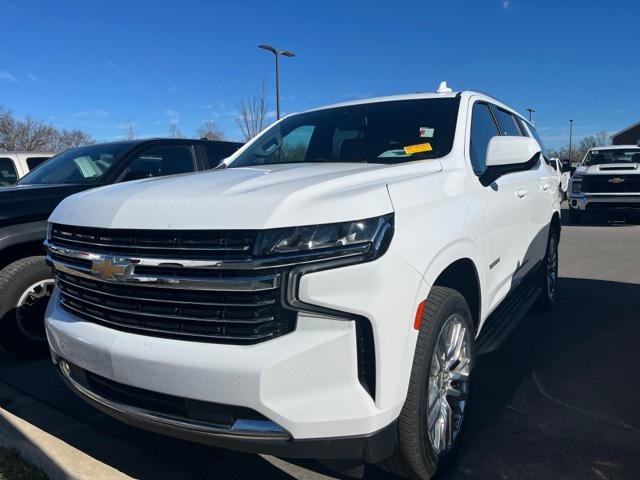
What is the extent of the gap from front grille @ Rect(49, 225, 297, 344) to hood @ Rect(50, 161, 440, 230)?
0.06 metres

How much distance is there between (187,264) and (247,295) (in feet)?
0.85

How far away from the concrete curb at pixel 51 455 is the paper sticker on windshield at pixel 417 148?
2295mm

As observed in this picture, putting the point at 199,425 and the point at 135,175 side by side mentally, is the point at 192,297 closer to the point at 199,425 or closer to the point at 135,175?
the point at 199,425

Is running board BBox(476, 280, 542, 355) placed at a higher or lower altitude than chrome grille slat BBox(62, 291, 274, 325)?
lower

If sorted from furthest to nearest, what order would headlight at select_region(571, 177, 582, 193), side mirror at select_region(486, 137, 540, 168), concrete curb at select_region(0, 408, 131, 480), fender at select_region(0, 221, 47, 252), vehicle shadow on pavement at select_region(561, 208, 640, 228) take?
vehicle shadow on pavement at select_region(561, 208, 640, 228) → headlight at select_region(571, 177, 582, 193) → fender at select_region(0, 221, 47, 252) → side mirror at select_region(486, 137, 540, 168) → concrete curb at select_region(0, 408, 131, 480)

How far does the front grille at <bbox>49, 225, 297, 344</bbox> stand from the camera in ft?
6.00

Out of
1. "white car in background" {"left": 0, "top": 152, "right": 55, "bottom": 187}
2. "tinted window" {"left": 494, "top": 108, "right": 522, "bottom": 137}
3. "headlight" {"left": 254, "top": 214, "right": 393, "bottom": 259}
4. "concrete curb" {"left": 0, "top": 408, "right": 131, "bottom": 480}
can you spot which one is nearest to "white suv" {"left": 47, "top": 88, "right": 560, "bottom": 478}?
"headlight" {"left": 254, "top": 214, "right": 393, "bottom": 259}

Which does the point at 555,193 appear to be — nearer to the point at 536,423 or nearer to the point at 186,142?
the point at 536,423

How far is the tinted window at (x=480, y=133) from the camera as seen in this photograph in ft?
10.3

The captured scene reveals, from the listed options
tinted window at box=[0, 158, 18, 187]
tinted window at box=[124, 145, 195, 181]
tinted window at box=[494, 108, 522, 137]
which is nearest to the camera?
tinted window at box=[494, 108, 522, 137]

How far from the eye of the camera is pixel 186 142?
5.63 m

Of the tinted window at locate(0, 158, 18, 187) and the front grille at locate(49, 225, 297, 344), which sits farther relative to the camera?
the tinted window at locate(0, 158, 18, 187)

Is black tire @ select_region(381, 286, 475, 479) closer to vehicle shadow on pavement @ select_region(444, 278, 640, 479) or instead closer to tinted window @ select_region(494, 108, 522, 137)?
vehicle shadow on pavement @ select_region(444, 278, 640, 479)

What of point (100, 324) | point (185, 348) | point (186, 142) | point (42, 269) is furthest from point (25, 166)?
point (185, 348)
